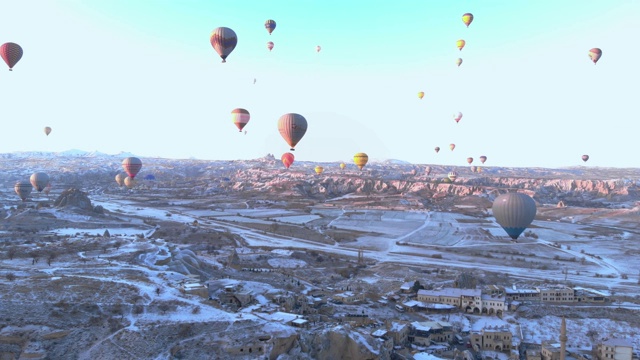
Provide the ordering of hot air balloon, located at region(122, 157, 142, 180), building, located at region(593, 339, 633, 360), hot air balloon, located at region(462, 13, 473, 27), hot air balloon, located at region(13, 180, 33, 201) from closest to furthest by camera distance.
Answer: building, located at region(593, 339, 633, 360), hot air balloon, located at region(462, 13, 473, 27), hot air balloon, located at region(13, 180, 33, 201), hot air balloon, located at region(122, 157, 142, 180)

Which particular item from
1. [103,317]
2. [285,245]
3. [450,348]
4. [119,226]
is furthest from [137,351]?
[119,226]

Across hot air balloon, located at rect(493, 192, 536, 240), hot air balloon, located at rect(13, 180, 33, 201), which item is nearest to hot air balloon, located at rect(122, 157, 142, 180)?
hot air balloon, located at rect(13, 180, 33, 201)

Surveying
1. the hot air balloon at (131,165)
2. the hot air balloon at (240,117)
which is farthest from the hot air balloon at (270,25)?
the hot air balloon at (131,165)

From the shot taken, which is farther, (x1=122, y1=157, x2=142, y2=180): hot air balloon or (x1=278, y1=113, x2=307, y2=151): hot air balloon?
(x1=122, y1=157, x2=142, y2=180): hot air balloon

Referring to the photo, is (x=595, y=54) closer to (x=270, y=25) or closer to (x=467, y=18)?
(x=467, y=18)

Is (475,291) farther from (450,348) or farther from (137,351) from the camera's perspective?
(137,351)

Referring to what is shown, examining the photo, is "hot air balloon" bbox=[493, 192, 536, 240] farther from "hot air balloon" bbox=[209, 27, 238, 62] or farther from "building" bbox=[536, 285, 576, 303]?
"hot air balloon" bbox=[209, 27, 238, 62]
